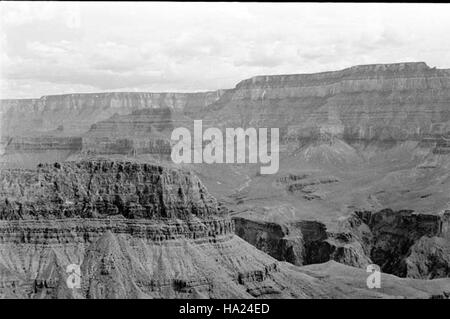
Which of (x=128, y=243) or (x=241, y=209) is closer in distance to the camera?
(x=128, y=243)

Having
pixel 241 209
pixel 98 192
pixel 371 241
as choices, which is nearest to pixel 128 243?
pixel 98 192

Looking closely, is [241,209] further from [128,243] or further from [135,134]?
[128,243]

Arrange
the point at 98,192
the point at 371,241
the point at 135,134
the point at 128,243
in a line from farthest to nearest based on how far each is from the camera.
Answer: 1. the point at 135,134
2. the point at 371,241
3. the point at 98,192
4. the point at 128,243

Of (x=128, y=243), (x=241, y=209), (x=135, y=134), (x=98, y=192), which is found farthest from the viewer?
(x=135, y=134)

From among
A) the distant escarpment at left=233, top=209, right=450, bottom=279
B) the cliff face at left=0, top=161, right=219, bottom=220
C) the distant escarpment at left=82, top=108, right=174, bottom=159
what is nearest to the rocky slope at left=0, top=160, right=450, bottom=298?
the cliff face at left=0, top=161, right=219, bottom=220
